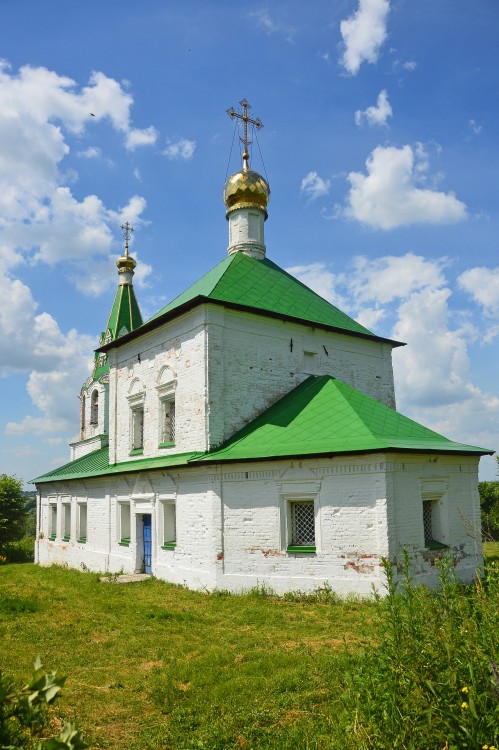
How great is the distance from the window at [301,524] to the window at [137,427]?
23.0 feet

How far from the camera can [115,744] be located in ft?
16.1

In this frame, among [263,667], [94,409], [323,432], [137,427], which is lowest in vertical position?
[263,667]

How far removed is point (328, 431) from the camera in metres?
11.5

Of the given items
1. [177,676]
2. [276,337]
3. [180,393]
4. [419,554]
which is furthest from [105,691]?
[276,337]

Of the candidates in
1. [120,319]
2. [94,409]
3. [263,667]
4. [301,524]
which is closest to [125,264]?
[120,319]

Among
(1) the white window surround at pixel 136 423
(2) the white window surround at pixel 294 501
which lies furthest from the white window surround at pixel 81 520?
(2) the white window surround at pixel 294 501

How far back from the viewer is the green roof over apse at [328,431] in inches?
424

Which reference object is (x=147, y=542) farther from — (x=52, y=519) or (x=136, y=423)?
(x=52, y=519)

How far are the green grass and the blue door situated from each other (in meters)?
4.12

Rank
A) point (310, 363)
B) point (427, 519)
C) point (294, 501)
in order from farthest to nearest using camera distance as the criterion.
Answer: point (310, 363), point (427, 519), point (294, 501)

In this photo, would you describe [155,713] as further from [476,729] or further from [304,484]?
[304,484]

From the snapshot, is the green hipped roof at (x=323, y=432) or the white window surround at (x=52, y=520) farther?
the white window surround at (x=52, y=520)

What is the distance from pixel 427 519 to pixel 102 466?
11.2m

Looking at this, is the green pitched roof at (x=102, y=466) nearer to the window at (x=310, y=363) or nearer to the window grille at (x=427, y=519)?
the window at (x=310, y=363)
